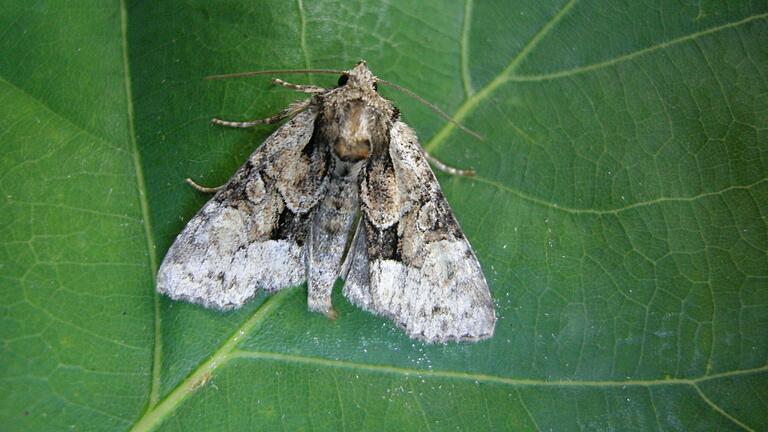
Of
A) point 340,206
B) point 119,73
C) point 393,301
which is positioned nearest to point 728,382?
point 393,301

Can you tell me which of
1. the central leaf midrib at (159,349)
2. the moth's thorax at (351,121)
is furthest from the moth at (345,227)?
the central leaf midrib at (159,349)

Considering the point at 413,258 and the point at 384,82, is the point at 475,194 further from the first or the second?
the point at 384,82

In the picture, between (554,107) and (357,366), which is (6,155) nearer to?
(357,366)

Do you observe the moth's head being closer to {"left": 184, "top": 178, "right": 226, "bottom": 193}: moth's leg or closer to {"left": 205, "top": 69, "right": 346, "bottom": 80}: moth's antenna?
{"left": 205, "top": 69, "right": 346, "bottom": 80}: moth's antenna

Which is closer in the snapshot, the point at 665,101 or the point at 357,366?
the point at 357,366

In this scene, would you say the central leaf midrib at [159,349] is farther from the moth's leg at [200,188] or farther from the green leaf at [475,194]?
the moth's leg at [200,188]
